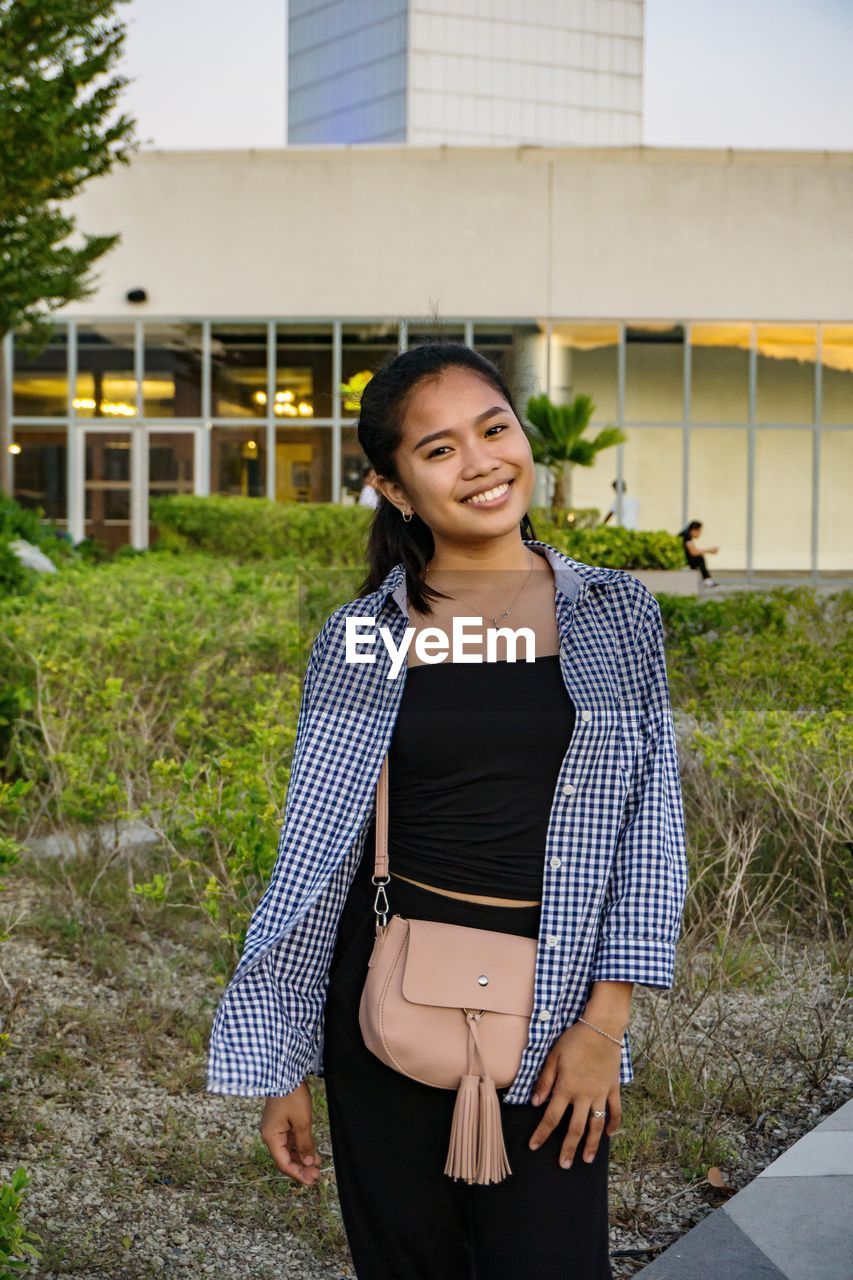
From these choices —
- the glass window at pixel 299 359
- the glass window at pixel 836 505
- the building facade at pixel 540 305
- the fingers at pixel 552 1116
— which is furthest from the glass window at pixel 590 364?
the fingers at pixel 552 1116

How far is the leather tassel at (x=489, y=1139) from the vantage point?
154cm

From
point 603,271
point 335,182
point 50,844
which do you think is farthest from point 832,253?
point 50,844

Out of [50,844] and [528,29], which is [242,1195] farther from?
[528,29]

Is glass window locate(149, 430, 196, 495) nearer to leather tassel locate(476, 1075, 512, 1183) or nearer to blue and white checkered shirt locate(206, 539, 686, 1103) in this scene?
blue and white checkered shirt locate(206, 539, 686, 1103)

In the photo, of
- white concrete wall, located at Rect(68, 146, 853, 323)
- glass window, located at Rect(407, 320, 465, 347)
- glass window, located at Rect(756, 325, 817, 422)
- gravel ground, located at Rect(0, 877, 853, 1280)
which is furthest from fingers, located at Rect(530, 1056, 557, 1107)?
glass window, located at Rect(756, 325, 817, 422)

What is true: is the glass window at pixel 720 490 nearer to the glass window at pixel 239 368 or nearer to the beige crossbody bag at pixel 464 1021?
the glass window at pixel 239 368

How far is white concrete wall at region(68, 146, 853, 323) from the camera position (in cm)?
2053

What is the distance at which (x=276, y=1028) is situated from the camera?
169cm

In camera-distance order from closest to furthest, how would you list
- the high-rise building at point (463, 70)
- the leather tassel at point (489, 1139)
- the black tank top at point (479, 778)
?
the leather tassel at point (489, 1139) < the black tank top at point (479, 778) < the high-rise building at point (463, 70)

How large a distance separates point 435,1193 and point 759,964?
2586mm

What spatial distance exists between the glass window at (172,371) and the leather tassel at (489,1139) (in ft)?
67.1

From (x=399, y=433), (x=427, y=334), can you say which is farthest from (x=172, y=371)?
(x=399, y=433)

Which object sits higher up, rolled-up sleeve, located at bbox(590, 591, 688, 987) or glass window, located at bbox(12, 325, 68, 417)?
glass window, located at bbox(12, 325, 68, 417)

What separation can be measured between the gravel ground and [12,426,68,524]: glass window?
18.4m
